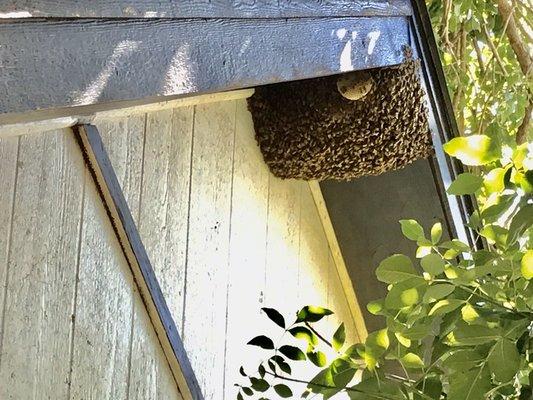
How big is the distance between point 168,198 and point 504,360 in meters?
1.33

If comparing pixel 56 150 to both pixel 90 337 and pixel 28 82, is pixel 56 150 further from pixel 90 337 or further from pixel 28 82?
pixel 28 82

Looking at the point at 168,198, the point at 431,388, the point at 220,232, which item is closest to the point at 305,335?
the point at 431,388

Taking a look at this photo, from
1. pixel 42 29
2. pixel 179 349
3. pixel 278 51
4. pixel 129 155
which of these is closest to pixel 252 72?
pixel 278 51

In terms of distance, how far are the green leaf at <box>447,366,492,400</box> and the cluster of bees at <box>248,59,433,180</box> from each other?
1.21 m

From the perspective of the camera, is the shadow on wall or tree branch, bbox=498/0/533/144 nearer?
the shadow on wall

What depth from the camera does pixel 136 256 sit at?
74.5 inches

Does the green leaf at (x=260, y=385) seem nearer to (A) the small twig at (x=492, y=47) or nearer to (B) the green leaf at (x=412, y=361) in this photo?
(B) the green leaf at (x=412, y=361)

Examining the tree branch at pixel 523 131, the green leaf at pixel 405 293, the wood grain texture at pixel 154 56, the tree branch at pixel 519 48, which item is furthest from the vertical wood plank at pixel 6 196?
the tree branch at pixel 523 131

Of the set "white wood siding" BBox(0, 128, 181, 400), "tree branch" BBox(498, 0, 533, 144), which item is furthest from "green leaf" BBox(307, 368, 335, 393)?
"tree branch" BBox(498, 0, 533, 144)

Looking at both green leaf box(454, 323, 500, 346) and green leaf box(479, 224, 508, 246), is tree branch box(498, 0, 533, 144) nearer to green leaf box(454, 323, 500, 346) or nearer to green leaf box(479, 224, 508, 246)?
green leaf box(479, 224, 508, 246)

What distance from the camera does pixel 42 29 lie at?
0.91 metres

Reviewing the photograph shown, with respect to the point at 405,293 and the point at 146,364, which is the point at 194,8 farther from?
the point at 146,364

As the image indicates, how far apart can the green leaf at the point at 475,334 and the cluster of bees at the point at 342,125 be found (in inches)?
48.0

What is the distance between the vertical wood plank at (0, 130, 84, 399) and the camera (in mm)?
1609
